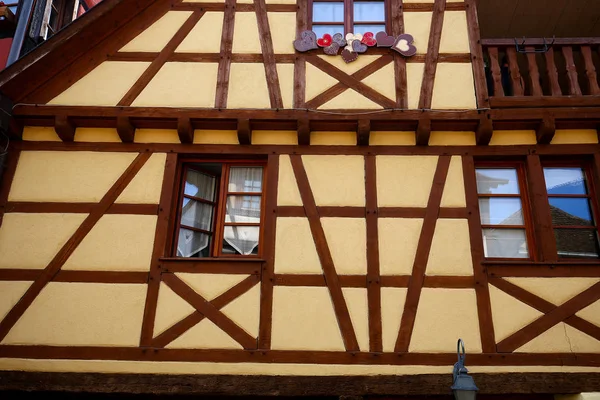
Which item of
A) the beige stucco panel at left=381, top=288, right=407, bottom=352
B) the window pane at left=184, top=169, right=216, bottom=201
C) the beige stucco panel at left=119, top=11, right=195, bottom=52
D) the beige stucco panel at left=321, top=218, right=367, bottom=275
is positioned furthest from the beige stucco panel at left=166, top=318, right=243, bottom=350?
the beige stucco panel at left=119, top=11, right=195, bottom=52

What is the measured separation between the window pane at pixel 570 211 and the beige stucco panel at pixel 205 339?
12.4ft

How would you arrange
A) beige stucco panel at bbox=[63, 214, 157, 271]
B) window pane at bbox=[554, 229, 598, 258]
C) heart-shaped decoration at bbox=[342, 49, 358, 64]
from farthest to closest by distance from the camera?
heart-shaped decoration at bbox=[342, 49, 358, 64] < window pane at bbox=[554, 229, 598, 258] < beige stucco panel at bbox=[63, 214, 157, 271]

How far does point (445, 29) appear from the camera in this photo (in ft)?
21.6

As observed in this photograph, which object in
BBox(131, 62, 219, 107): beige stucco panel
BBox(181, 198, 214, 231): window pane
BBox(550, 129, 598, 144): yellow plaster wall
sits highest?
BBox(131, 62, 219, 107): beige stucco panel

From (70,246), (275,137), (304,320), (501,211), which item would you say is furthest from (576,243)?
(70,246)

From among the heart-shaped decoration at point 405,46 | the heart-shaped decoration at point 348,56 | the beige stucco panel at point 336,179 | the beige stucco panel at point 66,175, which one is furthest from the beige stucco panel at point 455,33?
the beige stucco panel at point 66,175

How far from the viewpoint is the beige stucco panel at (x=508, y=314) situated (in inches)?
207

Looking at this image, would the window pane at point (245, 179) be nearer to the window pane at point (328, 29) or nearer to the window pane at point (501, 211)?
the window pane at point (328, 29)

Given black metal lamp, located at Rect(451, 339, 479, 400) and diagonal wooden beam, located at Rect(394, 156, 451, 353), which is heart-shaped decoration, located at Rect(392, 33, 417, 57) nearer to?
diagonal wooden beam, located at Rect(394, 156, 451, 353)

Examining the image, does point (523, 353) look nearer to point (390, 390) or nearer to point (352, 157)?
point (390, 390)

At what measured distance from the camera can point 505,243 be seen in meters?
5.79

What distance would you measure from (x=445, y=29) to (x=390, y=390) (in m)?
4.38

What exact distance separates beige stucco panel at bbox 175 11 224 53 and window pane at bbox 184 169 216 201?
158 cm

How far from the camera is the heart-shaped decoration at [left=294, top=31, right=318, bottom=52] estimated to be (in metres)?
6.44
